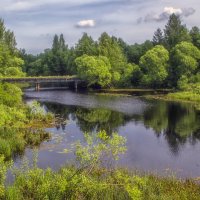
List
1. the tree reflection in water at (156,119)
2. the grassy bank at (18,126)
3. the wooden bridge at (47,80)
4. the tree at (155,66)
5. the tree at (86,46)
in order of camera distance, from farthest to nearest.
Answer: the tree at (86,46)
the wooden bridge at (47,80)
the tree at (155,66)
the tree reflection in water at (156,119)
the grassy bank at (18,126)

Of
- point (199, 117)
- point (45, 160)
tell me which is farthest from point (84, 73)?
point (45, 160)

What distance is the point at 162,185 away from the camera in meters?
26.0

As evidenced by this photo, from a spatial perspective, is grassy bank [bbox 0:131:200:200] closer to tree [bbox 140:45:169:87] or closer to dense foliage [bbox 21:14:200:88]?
dense foliage [bbox 21:14:200:88]

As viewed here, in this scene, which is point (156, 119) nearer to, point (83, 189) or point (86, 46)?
point (83, 189)

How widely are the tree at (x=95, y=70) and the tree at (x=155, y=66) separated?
1069cm

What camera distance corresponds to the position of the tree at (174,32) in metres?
112

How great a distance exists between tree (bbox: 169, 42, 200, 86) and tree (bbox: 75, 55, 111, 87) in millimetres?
18345

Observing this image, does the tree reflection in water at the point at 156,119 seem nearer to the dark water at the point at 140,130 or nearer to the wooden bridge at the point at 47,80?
the dark water at the point at 140,130

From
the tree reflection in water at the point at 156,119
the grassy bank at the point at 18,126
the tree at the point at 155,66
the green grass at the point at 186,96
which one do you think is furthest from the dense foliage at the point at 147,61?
the grassy bank at the point at 18,126

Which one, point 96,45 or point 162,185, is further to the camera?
point 96,45

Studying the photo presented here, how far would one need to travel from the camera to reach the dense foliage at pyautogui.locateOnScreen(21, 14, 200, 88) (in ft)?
330

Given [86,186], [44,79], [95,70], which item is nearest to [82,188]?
[86,186]

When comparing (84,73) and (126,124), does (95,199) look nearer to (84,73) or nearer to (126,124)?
(126,124)

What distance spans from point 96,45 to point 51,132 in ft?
265
